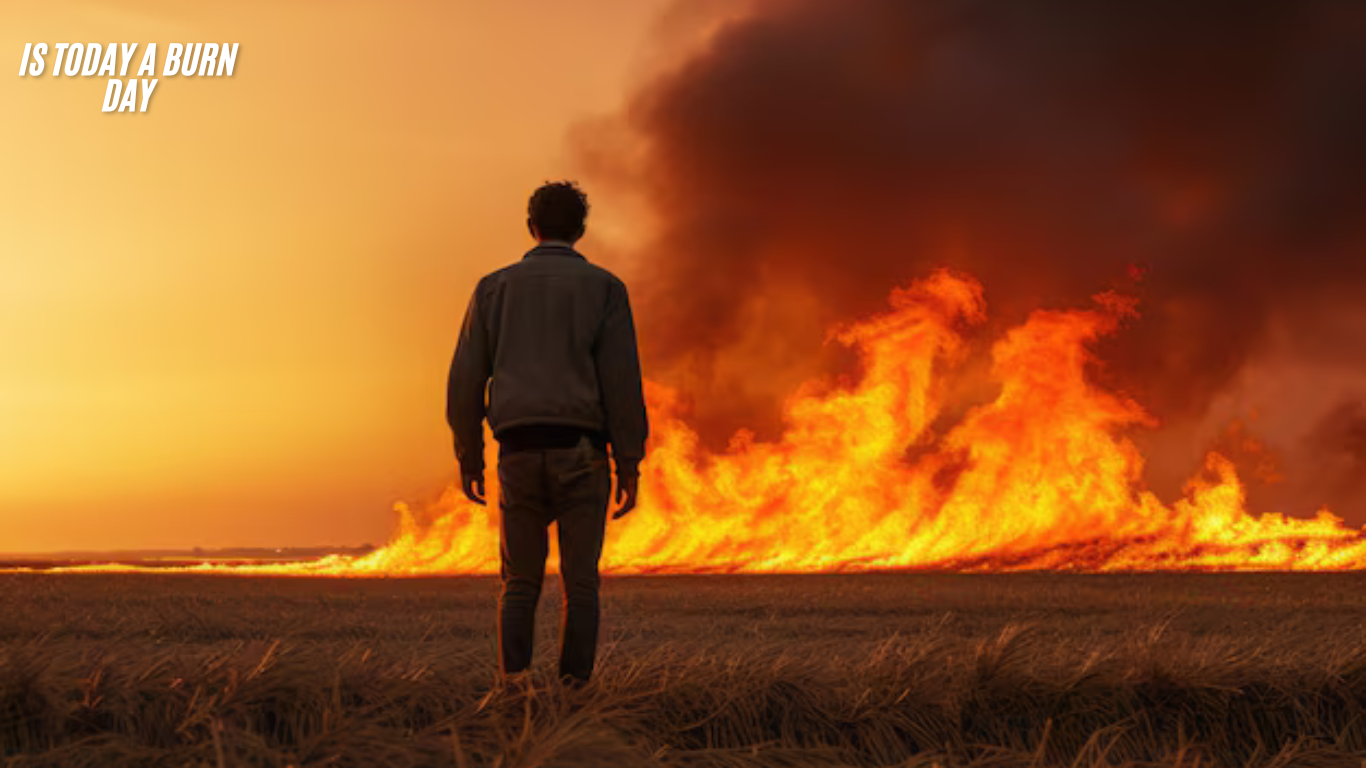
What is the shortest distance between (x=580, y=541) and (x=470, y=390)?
101cm

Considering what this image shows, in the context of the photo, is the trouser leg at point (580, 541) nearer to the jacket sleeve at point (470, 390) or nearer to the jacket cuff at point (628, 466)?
the jacket cuff at point (628, 466)

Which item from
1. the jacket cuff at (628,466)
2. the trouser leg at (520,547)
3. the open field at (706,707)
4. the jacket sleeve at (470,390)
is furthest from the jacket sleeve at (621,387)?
the open field at (706,707)

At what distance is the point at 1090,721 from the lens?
718cm

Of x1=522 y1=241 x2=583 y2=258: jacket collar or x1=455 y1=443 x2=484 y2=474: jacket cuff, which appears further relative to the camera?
x1=522 y1=241 x2=583 y2=258: jacket collar

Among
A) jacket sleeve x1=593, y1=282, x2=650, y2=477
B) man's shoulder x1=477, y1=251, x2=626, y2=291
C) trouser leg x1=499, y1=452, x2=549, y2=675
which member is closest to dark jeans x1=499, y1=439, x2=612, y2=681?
trouser leg x1=499, y1=452, x2=549, y2=675

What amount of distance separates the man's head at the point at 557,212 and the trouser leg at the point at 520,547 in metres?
1.34

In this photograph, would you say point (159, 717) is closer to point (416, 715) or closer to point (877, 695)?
point (416, 715)

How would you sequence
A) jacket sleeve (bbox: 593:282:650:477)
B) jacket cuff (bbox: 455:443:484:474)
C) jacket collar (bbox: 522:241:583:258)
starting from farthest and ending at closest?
jacket collar (bbox: 522:241:583:258)
jacket cuff (bbox: 455:443:484:474)
jacket sleeve (bbox: 593:282:650:477)

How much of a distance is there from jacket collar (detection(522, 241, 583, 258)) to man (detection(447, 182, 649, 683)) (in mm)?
55

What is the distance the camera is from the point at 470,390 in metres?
7.13

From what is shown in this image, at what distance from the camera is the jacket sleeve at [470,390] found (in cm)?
710

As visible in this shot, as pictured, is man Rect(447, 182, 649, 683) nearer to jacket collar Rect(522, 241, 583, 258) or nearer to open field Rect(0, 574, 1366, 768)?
jacket collar Rect(522, 241, 583, 258)

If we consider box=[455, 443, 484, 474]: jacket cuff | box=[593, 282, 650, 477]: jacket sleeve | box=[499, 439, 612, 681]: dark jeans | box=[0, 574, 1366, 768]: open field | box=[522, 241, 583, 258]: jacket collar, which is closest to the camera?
box=[0, 574, 1366, 768]: open field

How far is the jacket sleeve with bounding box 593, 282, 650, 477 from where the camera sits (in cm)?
700
